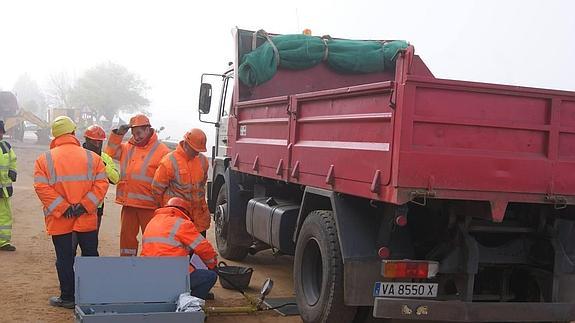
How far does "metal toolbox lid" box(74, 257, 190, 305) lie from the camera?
433 centimetres

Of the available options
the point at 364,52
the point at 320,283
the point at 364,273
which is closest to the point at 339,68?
the point at 364,52

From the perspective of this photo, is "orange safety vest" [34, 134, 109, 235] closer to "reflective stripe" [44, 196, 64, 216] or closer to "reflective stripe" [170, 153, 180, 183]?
"reflective stripe" [44, 196, 64, 216]

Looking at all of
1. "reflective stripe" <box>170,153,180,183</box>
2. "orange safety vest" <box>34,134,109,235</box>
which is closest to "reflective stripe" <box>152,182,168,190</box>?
"reflective stripe" <box>170,153,180,183</box>

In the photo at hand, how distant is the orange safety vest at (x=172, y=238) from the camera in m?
4.84

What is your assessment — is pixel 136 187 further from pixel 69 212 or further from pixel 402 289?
pixel 402 289

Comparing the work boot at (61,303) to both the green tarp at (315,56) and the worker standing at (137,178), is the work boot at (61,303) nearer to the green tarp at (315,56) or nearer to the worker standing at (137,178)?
the worker standing at (137,178)

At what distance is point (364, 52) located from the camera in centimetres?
732

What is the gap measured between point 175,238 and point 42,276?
2420 mm

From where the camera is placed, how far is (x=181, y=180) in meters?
6.06

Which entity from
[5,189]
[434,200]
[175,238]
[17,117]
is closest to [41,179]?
[175,238]

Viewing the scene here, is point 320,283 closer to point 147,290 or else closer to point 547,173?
point 147,290

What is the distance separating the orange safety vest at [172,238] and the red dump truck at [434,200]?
0.86 m

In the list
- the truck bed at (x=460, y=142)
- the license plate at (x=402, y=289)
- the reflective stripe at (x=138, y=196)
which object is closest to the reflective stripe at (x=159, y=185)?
the reflective stripe at (x=138, y=196)

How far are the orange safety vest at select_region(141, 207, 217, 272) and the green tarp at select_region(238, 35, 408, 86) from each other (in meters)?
2.68
